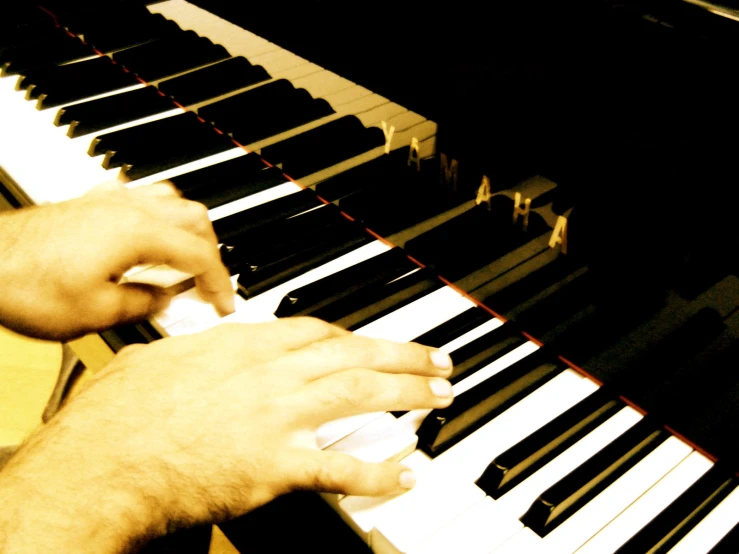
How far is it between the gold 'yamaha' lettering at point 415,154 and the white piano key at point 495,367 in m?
0.36

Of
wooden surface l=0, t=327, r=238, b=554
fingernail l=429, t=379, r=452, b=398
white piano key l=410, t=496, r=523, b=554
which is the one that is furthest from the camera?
wooden surface l=0, t=327, r=238, b=554

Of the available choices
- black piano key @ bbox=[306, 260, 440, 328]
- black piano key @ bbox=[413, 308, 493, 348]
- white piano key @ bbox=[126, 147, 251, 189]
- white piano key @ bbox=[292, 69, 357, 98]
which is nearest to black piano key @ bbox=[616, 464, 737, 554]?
black piano key @ bbox=[413, 308, 493, 348]

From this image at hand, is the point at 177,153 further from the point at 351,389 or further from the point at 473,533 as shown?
the point at 473,533

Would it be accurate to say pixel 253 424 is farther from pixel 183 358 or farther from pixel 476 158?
pixel 476 158

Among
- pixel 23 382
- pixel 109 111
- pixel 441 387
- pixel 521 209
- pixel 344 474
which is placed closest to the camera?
pixel 344 474

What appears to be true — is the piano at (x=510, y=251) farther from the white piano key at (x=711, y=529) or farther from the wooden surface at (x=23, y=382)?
the wooden surface at (x=23, y=382)

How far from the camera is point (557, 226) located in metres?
0.88

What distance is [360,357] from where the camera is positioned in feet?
2.64

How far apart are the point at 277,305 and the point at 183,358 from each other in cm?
21

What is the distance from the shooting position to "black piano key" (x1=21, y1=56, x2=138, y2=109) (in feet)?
4.97

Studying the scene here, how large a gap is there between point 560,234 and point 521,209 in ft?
0.24

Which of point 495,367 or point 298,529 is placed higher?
point 495,367

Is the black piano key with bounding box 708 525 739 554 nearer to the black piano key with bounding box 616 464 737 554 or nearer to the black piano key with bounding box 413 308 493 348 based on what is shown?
the black piano key with bounding box 616 464 737 554

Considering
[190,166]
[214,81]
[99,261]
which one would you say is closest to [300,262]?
[99,261]
